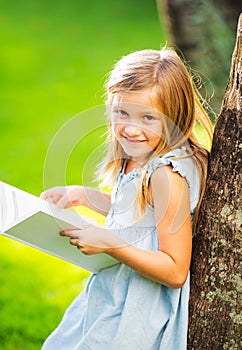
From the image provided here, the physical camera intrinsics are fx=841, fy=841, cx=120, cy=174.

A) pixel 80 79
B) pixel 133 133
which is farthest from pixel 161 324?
pixel 80 79

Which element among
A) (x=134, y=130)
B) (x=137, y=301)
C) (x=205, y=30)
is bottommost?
(x=205, y=30)

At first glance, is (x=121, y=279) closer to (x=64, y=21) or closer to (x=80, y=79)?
(x=80, y=79)

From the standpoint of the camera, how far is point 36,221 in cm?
203

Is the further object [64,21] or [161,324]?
[64,21]

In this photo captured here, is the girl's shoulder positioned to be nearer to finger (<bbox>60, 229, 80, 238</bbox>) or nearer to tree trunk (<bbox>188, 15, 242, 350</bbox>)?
tree trunk (<bbox>188, 15, 242, 350</bbox>)

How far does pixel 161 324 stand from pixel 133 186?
37 cm

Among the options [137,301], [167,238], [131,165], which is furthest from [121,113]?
[137,301]

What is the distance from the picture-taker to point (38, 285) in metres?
3.96

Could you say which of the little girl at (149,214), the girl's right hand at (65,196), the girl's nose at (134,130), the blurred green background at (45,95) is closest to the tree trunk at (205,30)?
the blurred green background at (45,95)

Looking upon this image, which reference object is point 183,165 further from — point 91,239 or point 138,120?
point 91,239

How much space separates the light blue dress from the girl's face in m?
0.06

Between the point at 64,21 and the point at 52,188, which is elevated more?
the point at 52,188

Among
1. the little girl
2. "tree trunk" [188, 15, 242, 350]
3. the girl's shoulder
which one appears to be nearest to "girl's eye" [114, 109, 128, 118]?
the little girl

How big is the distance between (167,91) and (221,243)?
42 cm
